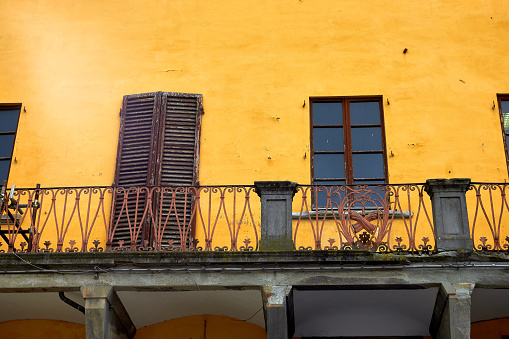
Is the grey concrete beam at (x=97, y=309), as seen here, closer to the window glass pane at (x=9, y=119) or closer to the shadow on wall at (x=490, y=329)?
the window glass pane at (x=9, y=119)

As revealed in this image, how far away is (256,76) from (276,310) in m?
4.03

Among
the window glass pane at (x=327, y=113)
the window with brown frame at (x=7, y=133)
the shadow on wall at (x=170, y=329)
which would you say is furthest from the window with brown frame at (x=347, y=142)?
the window with brown frame at (x=7, y=133)

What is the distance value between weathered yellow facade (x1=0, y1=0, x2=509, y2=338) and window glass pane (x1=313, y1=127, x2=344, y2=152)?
0.20 meters

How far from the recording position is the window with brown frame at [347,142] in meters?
11.1

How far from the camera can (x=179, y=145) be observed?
11.3 metres

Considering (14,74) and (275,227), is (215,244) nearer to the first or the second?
(275,227)

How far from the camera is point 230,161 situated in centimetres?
1121

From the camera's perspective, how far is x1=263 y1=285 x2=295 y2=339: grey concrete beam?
8820mm

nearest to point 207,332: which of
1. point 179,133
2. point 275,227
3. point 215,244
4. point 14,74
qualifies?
point 215,244

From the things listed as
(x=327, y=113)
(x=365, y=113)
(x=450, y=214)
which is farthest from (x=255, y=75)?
(x=450, y=214)

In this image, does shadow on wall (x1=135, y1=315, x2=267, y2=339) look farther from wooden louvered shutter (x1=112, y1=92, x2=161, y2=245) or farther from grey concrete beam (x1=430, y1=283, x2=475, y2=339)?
grey concrete beam (x1=430, y1=283, x2=475, y2=339)

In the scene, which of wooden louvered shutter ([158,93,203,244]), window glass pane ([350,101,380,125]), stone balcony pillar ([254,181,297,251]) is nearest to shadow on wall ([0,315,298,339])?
wooden louvered shutter ([158,93,203,244])

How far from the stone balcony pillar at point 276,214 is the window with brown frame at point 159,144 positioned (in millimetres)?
1856

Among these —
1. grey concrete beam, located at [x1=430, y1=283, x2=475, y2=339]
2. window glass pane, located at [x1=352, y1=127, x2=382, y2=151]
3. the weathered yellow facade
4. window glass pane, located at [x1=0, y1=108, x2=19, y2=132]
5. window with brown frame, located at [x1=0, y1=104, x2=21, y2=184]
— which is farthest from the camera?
window glass pane, located at [x1=0, y1=108, x2=19, y2=132]
